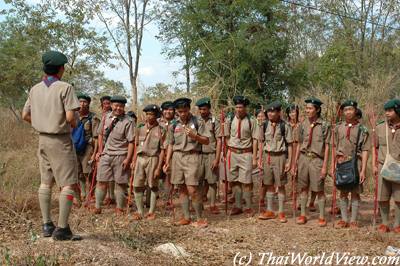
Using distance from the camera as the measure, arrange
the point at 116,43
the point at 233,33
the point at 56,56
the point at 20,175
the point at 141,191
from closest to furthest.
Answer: the point at 56,56
the point at 141,191
the point at 20,175
the point at 233,33
the point at 116,43

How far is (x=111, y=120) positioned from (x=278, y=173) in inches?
112

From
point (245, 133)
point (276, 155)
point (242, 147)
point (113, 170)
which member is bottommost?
point (113, 170)

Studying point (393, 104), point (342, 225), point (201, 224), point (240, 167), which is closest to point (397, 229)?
point (342, 225)

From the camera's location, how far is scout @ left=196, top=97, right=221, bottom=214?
7.61 metres

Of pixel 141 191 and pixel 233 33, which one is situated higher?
pixel 233 33

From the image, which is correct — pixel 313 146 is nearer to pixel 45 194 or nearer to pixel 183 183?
pixel 183 183

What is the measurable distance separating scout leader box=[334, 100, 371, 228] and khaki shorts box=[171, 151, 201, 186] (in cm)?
213

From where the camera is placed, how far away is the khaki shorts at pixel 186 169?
7.04 m

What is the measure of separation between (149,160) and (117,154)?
53cm

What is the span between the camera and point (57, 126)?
4934mm

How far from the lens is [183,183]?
23.6 ft

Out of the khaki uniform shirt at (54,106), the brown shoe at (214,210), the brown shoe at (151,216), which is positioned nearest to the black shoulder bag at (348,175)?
the brown shoe at (214,210)

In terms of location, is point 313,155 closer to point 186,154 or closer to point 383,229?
point 383,229

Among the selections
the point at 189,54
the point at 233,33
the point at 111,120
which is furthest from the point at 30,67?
the point at 111,120
